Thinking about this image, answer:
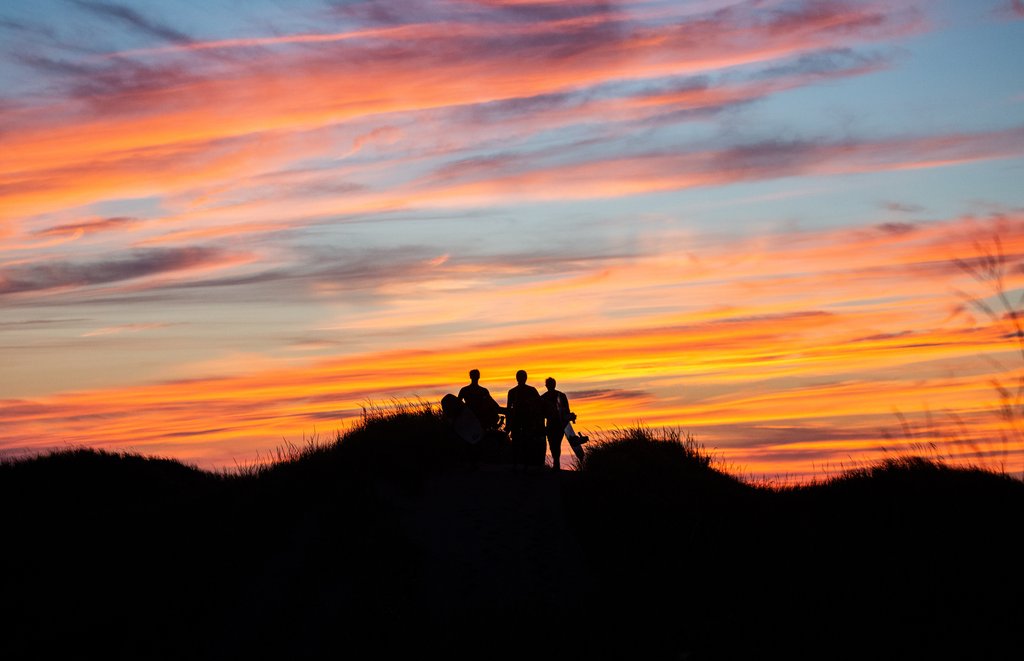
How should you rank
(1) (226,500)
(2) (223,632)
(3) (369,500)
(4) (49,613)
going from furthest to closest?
(1) (226,500), (3) (369,500), (4) (49,613), (2) (223,632)

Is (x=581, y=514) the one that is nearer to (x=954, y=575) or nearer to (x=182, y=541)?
(x=954, y=575)

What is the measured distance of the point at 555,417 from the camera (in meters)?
22.1

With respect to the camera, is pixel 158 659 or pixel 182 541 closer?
pixel 158 659

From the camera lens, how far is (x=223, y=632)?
56.4 ft

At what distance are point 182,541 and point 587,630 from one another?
9.00 meters

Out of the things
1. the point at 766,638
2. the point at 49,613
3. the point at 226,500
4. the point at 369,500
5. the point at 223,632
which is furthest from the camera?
the point at 226,500

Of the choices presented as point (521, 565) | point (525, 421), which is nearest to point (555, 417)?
point (525, 421)

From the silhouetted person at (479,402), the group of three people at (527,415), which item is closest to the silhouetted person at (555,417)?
the group of three people at (527,415)

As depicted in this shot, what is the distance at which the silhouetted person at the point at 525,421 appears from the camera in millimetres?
21578

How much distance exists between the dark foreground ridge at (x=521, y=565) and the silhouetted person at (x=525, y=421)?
0.54 metres

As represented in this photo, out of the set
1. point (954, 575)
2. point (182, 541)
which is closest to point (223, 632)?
point (182, 541)

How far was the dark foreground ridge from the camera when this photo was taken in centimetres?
1575

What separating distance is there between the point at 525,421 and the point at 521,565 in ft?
14.0

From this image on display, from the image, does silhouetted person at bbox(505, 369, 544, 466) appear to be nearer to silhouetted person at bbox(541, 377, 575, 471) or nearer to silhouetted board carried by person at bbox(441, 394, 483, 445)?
silhouetted person at bbox(541, 377, 575, 471)
